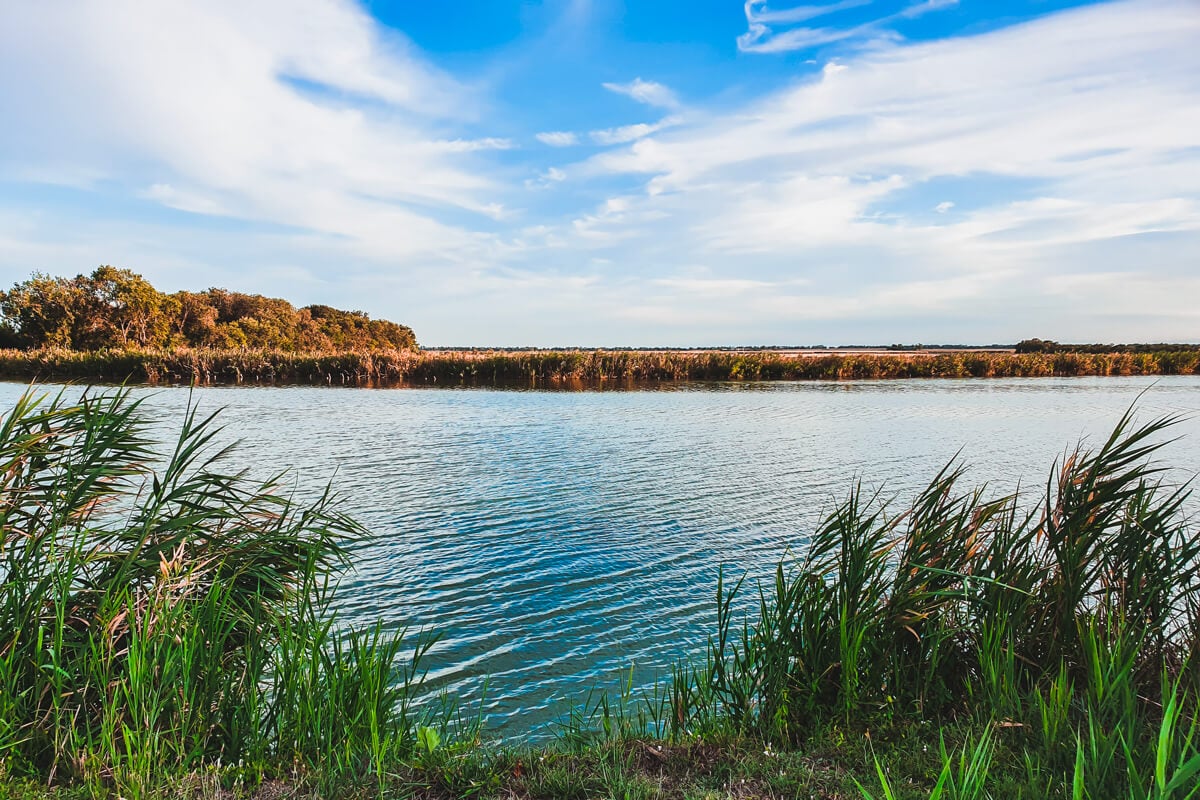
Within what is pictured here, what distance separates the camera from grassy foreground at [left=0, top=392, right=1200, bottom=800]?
11.8 feet

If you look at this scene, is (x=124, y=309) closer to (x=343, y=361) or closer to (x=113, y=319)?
(x=113, y=319)

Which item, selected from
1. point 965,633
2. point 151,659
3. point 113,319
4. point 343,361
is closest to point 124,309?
point 113,319

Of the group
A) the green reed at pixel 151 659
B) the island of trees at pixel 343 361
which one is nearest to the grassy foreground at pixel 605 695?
the green reed at pixel 151 659

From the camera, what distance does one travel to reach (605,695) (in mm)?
4715

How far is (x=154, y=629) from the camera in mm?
4469

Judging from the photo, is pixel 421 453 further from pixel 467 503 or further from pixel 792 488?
pixel 792 488

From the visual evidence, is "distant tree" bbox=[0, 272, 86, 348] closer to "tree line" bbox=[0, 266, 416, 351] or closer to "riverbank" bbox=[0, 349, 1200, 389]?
"tree line" bbox=[0, 266, 416, 351]

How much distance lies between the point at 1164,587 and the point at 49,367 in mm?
65275

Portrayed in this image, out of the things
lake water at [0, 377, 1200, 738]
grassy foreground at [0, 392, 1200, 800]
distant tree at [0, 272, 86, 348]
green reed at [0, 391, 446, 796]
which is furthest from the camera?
distant tree at [0, 272, 86, 348]

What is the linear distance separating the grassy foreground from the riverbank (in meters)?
40.7

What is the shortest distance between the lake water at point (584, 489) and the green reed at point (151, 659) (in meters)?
1.81

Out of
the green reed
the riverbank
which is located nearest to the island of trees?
the riverbank

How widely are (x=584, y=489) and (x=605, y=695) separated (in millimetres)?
10067

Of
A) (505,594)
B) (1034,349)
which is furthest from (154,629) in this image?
(1034,349)
